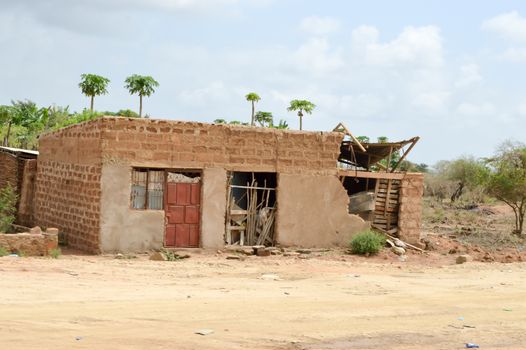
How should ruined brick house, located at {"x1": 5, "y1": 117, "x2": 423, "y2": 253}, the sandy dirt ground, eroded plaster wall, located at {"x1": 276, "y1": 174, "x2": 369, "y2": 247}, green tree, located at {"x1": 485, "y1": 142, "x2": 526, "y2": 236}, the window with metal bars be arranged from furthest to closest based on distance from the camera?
green tree, located at {"x1": 485, "y1": 142, "x2": 526, "y2": 236}
eroded plaster wall, located at {"x1": 276, "y1": 174, "x2": 369, "y2": 247}
the window with metal bars
ruined brick house, located at {"x1": 5, "y1": 117, "x2": 423, "y2": 253}
the sandy dirt ground

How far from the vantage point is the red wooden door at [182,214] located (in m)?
18.5

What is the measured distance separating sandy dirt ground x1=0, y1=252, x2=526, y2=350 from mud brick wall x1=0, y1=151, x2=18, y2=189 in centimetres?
771

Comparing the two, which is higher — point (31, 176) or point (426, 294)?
point (31, 176)

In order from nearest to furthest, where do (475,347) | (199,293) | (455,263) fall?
(475,347) → (199,293) → (455,263)

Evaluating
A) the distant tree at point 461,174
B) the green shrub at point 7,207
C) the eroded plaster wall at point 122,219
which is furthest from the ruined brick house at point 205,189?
the distant tree at point 461,174

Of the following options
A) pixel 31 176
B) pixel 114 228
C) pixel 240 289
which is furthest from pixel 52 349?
pixel 31 176

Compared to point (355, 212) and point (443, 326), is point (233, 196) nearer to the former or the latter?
point (355, 212)

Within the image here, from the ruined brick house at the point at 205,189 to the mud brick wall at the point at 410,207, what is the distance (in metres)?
0.03

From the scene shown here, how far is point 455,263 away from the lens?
19.3 metres

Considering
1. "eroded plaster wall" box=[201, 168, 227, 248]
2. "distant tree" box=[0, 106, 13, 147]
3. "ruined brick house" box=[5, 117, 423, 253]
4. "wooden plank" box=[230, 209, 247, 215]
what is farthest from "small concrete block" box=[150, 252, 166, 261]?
"distant tree" box=[0, 106, 13, 147]

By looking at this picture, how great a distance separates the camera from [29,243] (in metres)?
16.2

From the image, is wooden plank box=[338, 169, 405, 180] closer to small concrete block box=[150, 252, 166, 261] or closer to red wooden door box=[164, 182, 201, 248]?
red wooden door box=[164, 182, 201, 248]

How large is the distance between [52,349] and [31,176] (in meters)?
15.8

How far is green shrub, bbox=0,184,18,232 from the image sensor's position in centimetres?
2028
